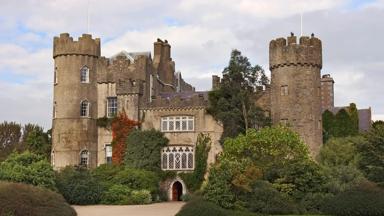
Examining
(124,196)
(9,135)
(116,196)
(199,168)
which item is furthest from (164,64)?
(9,135)

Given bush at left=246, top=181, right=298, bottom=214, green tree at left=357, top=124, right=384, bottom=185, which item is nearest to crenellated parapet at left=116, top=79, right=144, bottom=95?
bush at left=246, top=181, right=298, bottom=214

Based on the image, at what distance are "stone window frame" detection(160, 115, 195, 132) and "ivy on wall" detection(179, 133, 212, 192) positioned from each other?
1.54m

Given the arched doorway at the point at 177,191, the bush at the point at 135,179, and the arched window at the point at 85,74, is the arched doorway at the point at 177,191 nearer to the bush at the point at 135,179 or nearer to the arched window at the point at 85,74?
the bush at the point at 135,179

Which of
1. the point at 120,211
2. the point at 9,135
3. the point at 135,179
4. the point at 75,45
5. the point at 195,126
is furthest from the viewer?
the point at 9,135

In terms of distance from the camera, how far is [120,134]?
44.0m

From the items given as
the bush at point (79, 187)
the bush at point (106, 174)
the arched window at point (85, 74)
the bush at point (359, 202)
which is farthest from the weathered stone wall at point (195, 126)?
the bush at point (359, 202)

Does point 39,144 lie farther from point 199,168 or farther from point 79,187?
point 199,168

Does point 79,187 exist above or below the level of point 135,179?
below

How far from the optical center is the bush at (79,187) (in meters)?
36.0

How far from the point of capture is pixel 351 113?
4503 cm

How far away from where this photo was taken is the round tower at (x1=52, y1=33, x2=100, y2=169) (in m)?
44.6

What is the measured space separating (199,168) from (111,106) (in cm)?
916

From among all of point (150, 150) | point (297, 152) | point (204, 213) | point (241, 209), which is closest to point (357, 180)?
point (297, 152)

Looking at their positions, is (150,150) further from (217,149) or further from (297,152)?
(297,152)
